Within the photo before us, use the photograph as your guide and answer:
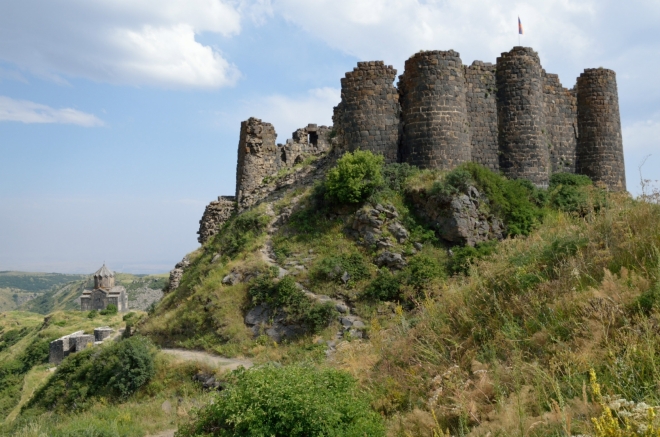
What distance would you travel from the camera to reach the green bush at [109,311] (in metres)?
65.2

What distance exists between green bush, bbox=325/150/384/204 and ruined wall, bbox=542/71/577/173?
8.12 m

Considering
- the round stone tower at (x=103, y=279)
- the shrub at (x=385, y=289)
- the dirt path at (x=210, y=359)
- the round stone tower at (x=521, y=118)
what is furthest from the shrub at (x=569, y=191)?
the round stone tower at (x=103, y=279)

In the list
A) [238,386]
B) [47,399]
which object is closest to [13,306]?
[47,399]

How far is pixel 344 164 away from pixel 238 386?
11.5 metres

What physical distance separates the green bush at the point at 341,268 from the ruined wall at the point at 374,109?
4.59 meters

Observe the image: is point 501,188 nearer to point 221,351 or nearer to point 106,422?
point 221,351

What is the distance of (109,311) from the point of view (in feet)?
217

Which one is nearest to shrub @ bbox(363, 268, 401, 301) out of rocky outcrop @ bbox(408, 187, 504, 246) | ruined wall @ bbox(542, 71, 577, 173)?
rocky outcrop @ bbox(408, 187, 504, 246)

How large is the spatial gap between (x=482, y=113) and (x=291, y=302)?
35.1 ft

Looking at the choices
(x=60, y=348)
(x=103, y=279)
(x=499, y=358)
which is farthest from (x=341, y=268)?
(x=103, y=279)

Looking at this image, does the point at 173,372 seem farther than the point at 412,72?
No

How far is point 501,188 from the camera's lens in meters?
18.7

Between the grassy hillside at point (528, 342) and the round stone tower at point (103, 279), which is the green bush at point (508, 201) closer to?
the grassy hillside at point (528, 342)

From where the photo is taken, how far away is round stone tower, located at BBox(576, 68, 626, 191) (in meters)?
21.6
